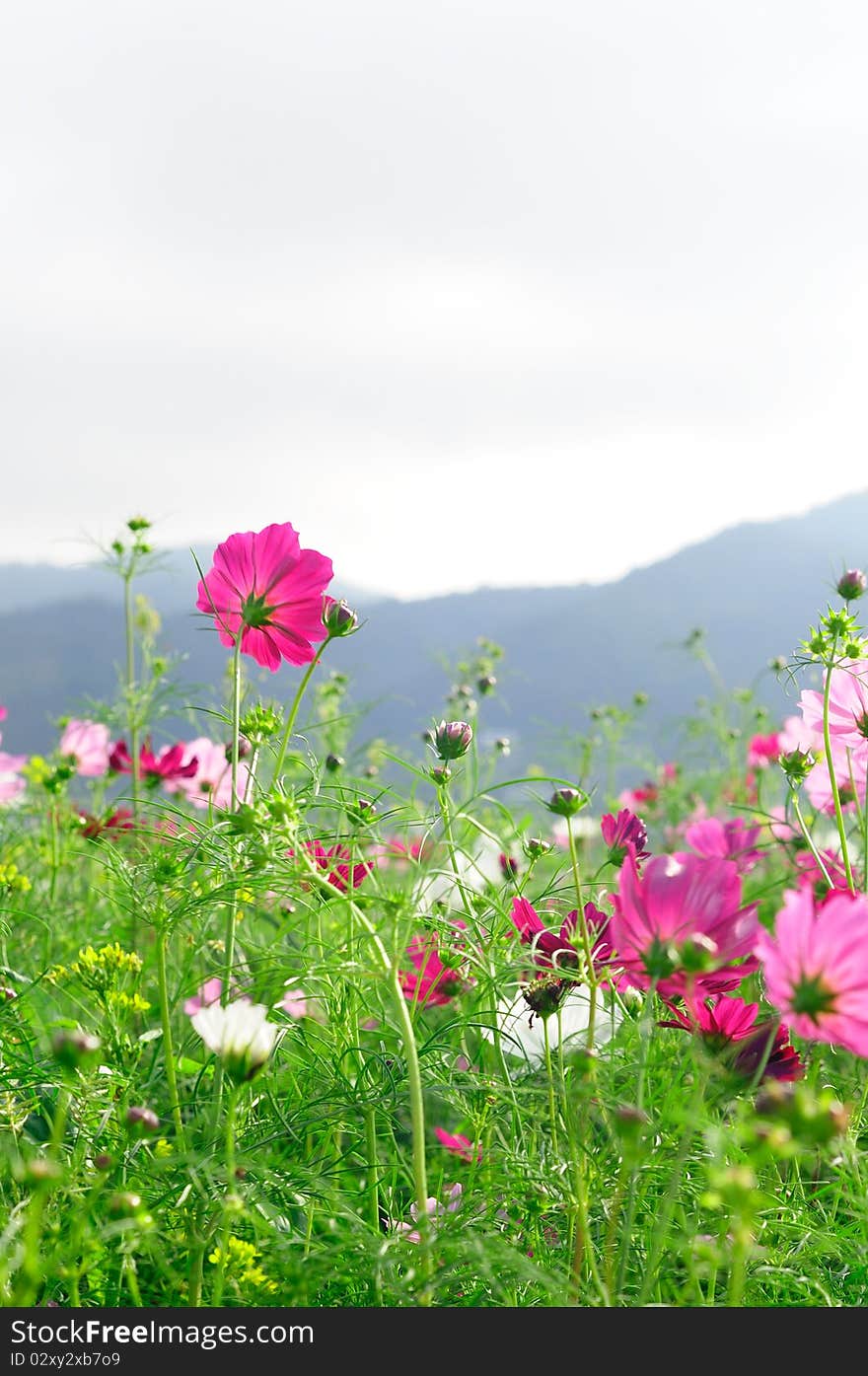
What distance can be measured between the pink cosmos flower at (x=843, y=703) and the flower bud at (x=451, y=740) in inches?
10.4

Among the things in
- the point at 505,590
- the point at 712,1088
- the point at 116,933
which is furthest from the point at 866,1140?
the point at 505,590

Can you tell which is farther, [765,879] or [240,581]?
[765,879]

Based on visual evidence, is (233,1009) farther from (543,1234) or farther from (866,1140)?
(866,1140)

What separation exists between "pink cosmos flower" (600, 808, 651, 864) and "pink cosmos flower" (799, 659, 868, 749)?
0.17 metres

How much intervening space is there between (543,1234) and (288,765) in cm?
106

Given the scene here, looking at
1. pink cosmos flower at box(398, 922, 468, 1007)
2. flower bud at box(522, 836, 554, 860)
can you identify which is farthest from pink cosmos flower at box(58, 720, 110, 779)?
flower bud at box(522, 836, 554, 860)

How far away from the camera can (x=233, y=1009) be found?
45cm

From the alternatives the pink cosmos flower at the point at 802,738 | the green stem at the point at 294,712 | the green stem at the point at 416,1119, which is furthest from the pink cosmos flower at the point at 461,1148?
the pink cosmos flower at the point at 802,738

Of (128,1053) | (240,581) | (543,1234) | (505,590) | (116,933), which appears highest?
(505,590)

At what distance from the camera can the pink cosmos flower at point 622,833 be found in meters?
0.63

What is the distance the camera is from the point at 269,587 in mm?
642

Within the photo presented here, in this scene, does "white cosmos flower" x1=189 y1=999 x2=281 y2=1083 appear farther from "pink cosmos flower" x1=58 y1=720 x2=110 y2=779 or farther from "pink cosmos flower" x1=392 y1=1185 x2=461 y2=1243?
"pink cosmos flower" x1=58 y1=720 x2=110 y2=779

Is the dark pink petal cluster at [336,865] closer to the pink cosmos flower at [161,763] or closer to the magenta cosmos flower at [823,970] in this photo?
the magenta cosmos flower at [823,970]

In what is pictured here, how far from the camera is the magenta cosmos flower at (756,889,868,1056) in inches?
15.5
